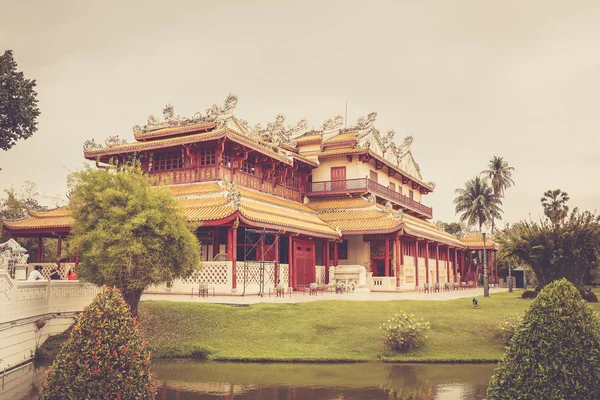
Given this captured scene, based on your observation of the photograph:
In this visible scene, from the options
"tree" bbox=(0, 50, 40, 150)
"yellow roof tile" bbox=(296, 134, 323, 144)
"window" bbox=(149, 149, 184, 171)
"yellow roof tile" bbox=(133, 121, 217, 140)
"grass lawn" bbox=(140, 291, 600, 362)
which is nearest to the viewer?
"grass lawn" bbox=(140, 291, 600, 362)

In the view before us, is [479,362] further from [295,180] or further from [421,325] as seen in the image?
[295,180]

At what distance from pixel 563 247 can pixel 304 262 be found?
563 inches

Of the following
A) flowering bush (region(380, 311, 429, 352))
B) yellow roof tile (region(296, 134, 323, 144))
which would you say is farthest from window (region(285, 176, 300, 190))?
flowering bush (region(380, 311, 429, 352))

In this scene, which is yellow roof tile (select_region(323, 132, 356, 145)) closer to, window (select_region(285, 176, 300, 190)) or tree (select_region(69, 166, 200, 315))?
window (select_region(285, 176, 300, 190))

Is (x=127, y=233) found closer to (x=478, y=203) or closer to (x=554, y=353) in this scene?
(x=554, y=353)

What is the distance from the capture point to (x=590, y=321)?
8180 mm

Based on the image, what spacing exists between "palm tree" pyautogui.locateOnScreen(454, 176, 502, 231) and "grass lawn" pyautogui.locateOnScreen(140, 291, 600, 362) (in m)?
52.5

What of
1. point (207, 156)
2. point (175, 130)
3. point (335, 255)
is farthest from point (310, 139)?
point (207, 156)

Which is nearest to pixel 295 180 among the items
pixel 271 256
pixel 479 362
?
pixel 271 256

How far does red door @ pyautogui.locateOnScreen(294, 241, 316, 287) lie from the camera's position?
3231 cm

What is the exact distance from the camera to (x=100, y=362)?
801cm

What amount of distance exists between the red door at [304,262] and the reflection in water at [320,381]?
51.4 feet

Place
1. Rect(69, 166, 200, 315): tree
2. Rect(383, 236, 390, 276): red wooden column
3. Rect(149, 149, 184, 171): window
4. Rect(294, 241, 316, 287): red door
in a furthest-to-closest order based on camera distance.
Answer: Rect(383, 236, 390, 276): red wooden column < Rect(294, 241, 316, 287): red door < Rect(149, 149, 184, 171): window < Rect(69, 166, 200, 315): tree

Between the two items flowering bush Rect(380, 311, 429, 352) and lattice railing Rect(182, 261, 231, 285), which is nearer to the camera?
flowering bush Rect(380, 311, 429, 352)
